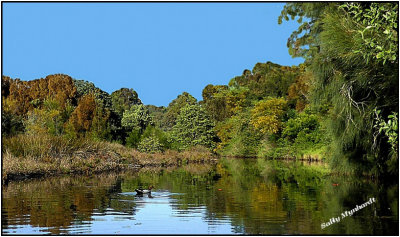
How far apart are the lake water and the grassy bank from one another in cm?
186

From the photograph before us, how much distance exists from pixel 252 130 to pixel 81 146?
2961 centimetres

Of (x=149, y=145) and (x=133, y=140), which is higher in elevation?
(x=133, y=140)

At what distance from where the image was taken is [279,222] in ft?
35.9

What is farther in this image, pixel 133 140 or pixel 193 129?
pixel 193 129

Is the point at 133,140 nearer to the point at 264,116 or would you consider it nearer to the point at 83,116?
the point at 83,116

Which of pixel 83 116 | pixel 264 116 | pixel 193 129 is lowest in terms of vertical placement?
pixel 193 129

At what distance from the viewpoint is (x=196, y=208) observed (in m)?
13.6

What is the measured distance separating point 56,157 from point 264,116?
96.1 feet

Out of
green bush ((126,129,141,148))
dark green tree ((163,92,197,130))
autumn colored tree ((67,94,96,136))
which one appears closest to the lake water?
autumn colored tree ((67,94,96,136))

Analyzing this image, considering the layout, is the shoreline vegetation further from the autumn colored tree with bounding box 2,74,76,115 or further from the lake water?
the lake water

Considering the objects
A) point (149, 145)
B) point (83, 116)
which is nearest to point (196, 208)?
point (149, 145)

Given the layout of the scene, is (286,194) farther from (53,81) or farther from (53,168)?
(53,81)

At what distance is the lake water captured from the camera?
10.3 metres

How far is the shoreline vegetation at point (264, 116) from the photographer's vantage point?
12656 mm
